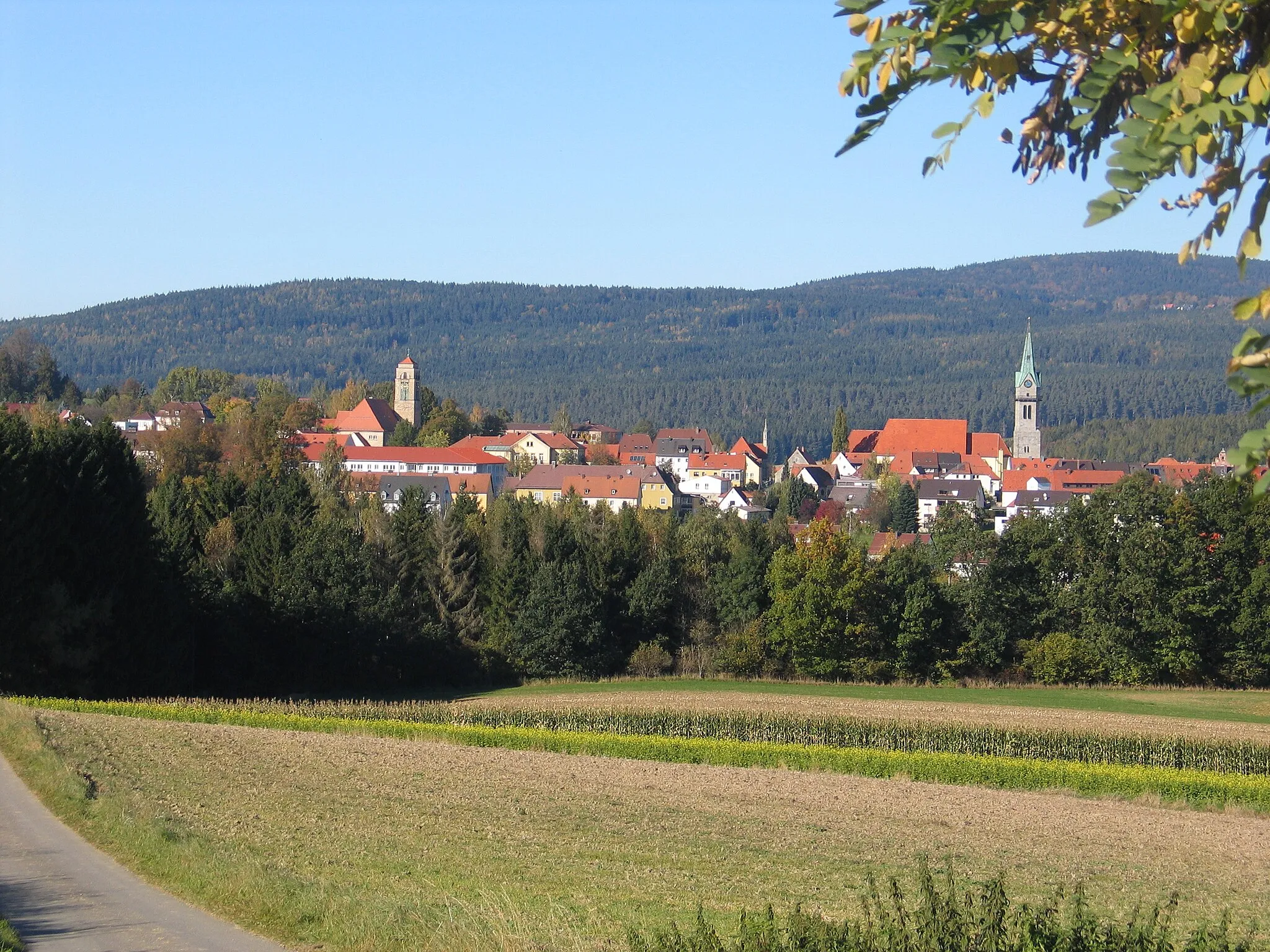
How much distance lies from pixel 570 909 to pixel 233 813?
8473 mm

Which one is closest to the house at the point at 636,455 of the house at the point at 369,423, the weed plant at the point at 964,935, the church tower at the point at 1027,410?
the house at the point at 369,423

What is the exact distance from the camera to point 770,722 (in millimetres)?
37812

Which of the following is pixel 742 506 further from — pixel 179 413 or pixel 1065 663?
pixel 1065 663

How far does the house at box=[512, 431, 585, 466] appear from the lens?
167750 mm

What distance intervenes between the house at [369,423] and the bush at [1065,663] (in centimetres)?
12267

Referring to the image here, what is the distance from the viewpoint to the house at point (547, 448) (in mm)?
167750

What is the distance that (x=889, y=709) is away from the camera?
47594 millimetres

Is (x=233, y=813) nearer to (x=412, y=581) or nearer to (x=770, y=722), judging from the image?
(x=770, y=722)

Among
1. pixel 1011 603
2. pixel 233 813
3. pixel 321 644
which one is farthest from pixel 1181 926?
pixel 1011 603

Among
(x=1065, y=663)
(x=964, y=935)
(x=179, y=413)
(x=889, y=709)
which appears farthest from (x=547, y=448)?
(x=964, y=935)

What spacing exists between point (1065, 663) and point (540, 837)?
43.1m

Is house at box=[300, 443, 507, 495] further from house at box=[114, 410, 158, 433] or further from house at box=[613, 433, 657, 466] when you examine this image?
house at box=[613, 433, 657, 466]

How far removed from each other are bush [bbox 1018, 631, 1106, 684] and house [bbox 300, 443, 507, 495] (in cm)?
9166

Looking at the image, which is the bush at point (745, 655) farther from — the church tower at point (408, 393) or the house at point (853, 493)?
the church tower at point (408, 393)
